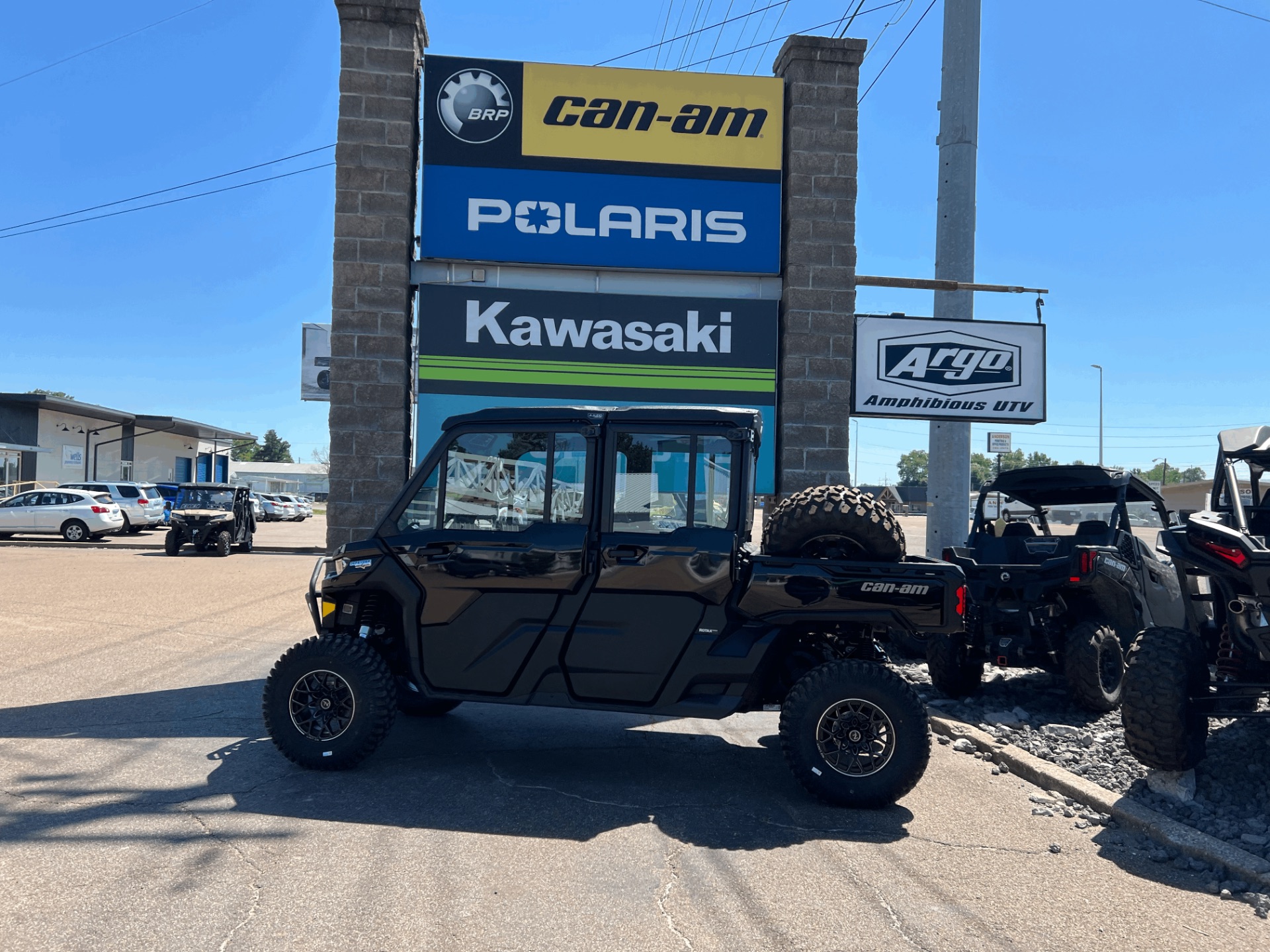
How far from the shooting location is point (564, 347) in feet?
30.9

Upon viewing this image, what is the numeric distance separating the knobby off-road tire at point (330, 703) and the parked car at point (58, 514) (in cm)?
2779

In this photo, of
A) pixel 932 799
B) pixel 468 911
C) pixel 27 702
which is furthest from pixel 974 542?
pixel 27 702

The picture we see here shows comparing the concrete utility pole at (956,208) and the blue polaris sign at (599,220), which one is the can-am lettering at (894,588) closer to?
the blue polaris sign at (599,220)

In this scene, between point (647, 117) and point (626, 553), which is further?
point (647, 117)

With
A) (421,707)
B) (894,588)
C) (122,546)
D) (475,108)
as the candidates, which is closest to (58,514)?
(122,546)

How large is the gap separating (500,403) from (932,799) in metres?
5.53

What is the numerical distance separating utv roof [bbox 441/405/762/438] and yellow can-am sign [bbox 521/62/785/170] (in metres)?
4.58

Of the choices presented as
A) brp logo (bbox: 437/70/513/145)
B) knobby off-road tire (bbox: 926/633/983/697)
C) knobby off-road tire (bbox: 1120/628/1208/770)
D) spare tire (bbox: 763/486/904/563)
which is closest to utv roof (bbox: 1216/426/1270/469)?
knobby off-road tire (bbox: 1120/628/1208/770)

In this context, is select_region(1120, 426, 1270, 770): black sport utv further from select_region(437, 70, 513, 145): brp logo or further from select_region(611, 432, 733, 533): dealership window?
select_region(437, 70, 513, 145): brp logo

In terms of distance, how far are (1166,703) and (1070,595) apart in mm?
2744

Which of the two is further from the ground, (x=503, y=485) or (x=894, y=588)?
(x=503, y=485)

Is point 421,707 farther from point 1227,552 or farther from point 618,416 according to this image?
point 1227,552

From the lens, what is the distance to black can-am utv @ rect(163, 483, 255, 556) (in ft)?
80.6

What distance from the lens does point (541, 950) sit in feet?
11.4
